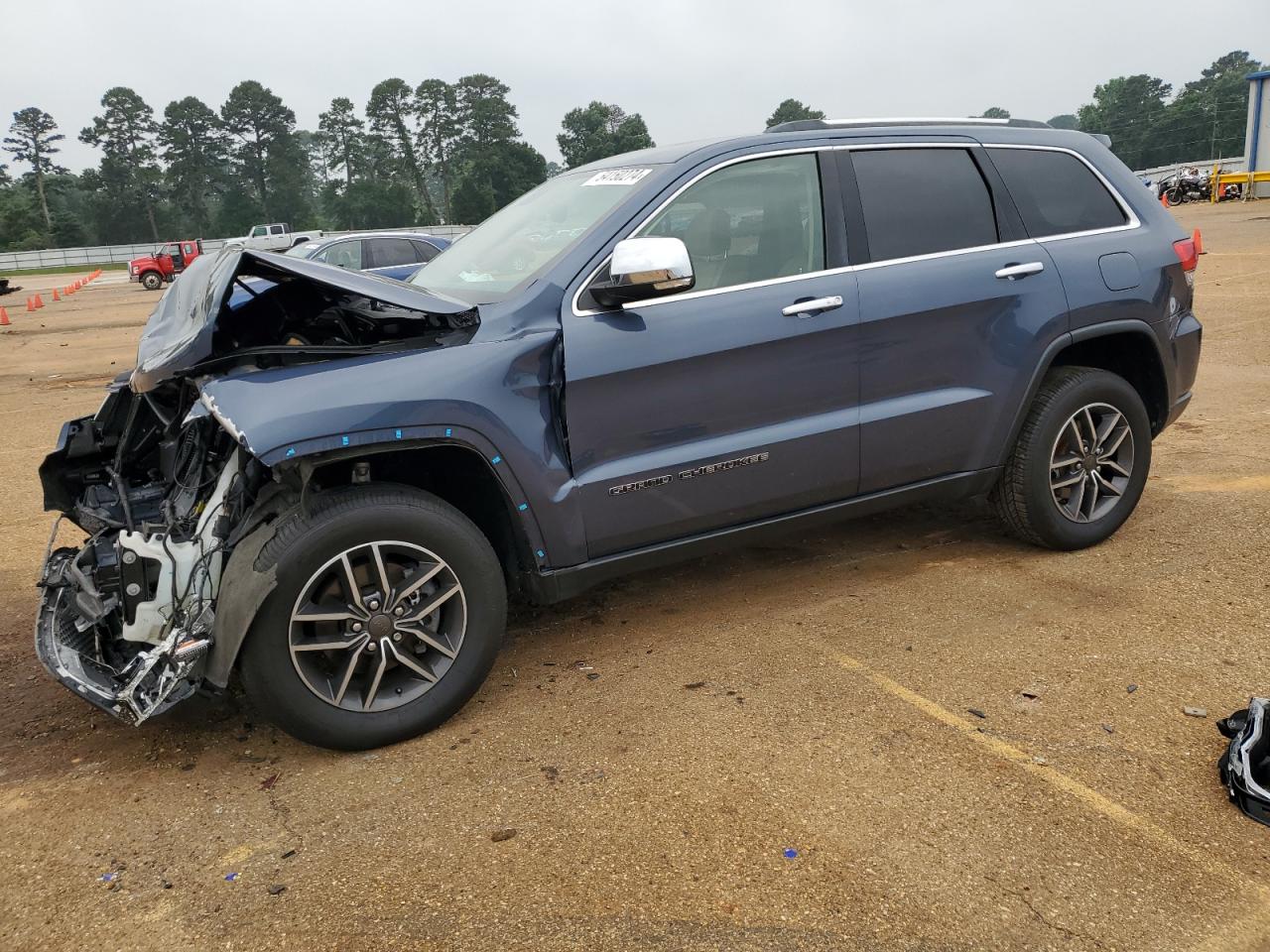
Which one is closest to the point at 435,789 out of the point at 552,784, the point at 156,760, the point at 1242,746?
the point at 552,784

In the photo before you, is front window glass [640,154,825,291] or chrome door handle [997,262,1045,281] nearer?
front window glass [640,154,825,291]

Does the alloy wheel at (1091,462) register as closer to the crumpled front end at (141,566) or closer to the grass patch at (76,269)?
the crumpled front end at (141,566)

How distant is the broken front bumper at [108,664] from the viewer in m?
2.93

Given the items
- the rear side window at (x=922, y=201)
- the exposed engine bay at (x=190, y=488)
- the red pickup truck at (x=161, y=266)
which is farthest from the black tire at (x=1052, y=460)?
the red pickup truck at (x=161, y=266)

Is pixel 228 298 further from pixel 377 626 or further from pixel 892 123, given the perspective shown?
pixel 892 123

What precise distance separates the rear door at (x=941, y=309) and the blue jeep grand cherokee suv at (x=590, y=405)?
1cm

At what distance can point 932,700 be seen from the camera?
3326 millimetres

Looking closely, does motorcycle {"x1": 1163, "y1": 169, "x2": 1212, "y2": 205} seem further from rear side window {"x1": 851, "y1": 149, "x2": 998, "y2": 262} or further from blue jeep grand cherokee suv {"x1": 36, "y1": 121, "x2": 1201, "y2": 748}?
rear side window {"x1": 851, "y1": 149, "x2": 998, "y2": 262}

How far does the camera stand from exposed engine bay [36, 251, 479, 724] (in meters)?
3.02

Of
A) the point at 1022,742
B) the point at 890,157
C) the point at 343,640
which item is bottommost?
the point at 1022,742

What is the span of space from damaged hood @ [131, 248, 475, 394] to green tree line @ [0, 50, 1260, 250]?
2933 inches

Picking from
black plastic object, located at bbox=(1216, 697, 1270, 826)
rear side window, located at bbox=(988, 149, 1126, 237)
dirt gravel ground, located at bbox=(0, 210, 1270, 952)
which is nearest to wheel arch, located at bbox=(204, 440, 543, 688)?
dirt gravel ground, located at bbox=(0, 210, 1270, 952)

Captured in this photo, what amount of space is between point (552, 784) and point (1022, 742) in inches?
58.7

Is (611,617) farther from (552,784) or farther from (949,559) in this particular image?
(949,559)
